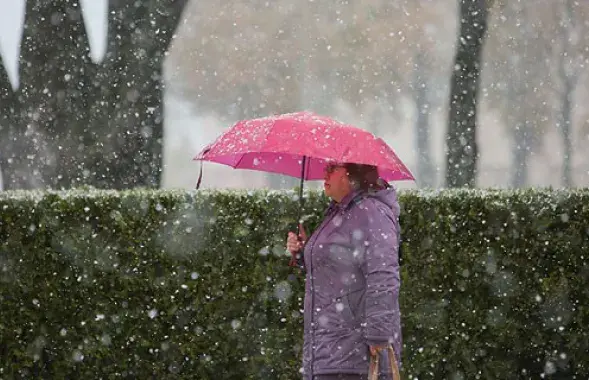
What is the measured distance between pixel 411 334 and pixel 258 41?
21.2 m

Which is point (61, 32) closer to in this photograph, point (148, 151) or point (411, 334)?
point (148, 151)

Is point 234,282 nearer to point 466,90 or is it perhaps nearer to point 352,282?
point 352,282

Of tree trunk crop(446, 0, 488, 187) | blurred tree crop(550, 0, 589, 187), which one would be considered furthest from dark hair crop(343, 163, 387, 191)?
blurred tree crop(550, 0, 589, 187)

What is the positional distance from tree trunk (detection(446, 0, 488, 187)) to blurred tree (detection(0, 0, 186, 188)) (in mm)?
3481

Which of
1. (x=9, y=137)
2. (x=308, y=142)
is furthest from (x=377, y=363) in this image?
(x=9, y=137)

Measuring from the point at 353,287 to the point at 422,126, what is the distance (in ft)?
86.8

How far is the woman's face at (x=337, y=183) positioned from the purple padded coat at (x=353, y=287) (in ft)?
0.16

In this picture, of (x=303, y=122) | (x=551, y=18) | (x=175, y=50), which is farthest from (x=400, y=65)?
(x=303, y=122)

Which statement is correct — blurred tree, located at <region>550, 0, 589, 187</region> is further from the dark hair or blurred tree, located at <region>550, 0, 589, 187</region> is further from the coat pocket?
the coat pocket

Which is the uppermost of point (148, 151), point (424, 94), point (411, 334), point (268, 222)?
point (424, 94)

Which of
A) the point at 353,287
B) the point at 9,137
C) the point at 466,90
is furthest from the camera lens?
the point at 466,90

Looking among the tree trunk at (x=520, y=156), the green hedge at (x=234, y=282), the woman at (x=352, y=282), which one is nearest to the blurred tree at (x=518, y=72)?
the tree trunk at (x=520, y=156)

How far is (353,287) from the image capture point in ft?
13.7

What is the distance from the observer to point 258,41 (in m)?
27.5
